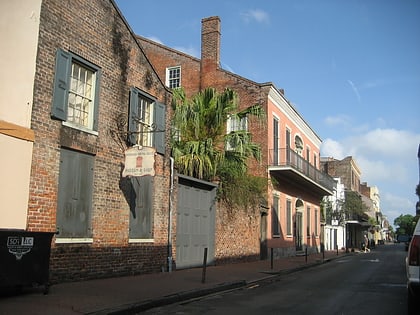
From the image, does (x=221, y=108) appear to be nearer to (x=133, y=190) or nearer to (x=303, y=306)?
(x=133, y=190)

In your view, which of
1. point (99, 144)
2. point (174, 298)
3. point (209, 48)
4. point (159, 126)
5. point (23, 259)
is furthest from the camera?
point (209, 48)

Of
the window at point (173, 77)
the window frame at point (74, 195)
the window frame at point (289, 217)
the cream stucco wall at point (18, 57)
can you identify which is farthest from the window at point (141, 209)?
the window frame at point (289, 217)

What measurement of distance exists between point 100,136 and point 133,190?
2038mm

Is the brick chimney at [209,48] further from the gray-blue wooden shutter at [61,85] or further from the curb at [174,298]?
the gray-blue wooden shutter at [61,85]

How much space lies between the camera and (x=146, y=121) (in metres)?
14.3

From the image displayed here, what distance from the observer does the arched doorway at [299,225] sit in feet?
98.5

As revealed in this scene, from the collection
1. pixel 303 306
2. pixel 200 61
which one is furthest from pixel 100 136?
pixel 200 61

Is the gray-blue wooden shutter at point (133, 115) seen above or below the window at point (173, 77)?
below

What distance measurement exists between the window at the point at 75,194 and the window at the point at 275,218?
14.8m

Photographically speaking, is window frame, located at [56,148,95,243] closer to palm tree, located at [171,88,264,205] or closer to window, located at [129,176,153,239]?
window, located at [129,176,153,239]

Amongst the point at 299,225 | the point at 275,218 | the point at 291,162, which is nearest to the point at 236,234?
the point at 275,218

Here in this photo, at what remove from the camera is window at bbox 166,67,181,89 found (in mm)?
27984

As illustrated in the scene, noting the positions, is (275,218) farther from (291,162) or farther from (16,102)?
(16,102)

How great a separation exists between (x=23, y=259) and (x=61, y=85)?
4276 millimetres
